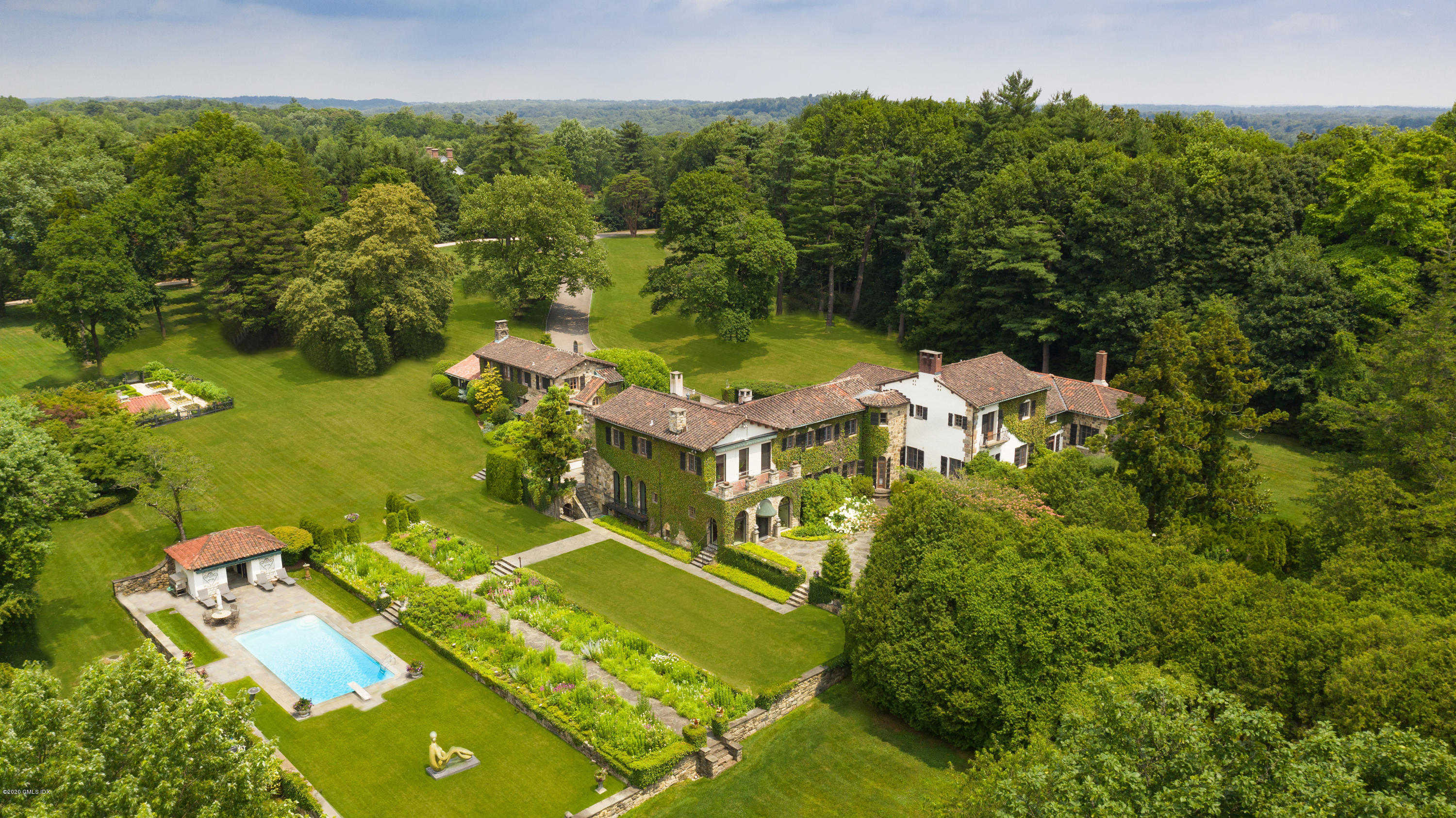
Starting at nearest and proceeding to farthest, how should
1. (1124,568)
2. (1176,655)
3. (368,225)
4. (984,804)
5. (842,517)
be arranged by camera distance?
(984,804) < (1176,655) < (1124,568) < (842,517) < (368,225)

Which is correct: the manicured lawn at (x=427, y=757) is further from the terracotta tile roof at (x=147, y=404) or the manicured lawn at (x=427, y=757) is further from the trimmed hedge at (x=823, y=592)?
the terracotta tile roof at (x=147, y=404)

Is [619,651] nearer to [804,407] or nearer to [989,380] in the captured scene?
[804,407]

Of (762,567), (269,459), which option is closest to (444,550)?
(762,567)

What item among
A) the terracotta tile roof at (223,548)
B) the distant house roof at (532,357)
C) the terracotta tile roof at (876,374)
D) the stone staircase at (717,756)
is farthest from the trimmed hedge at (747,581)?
the distant house roof at (532,357)

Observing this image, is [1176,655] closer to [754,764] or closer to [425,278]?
[754,764]

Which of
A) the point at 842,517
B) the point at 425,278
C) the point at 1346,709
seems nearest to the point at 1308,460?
the point at 842,517

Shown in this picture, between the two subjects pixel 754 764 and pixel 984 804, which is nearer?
pixel 984 804

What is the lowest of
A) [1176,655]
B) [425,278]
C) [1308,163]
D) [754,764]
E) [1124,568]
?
[754,764]
